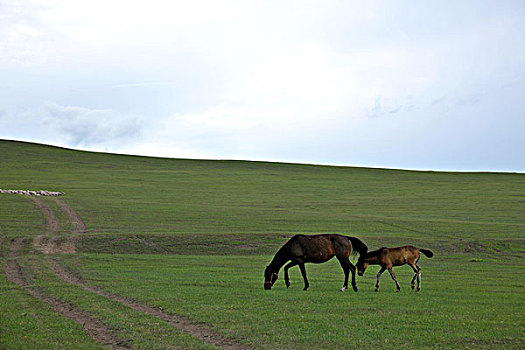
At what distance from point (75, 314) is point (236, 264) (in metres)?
13.8

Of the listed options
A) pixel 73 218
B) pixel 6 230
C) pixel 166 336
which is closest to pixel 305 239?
pixel 166 336

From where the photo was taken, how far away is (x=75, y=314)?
14.7m

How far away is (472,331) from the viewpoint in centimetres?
1287

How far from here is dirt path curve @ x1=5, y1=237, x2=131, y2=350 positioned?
39.8 feet

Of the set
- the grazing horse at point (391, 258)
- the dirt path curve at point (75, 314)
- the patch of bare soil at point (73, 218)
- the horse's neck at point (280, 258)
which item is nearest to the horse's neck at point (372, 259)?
the grazing horse at point (391, 258)

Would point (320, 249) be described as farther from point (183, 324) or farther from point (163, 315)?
point (183, 324)

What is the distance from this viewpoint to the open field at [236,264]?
1281 centimetres

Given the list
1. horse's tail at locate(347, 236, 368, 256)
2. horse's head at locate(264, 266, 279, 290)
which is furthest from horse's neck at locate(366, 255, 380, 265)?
horse's head at locate(264, 266, 279, 290)

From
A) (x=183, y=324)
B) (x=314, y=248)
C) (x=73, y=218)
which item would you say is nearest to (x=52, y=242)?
(x=73, y=218)

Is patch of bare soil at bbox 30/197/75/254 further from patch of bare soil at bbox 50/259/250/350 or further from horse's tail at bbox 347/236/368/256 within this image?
horse's tail at bbox 347/236/368/256

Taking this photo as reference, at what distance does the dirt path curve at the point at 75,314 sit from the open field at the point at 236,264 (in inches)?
2.6

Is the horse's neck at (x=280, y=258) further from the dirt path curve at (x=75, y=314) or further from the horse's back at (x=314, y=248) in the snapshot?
the dirt path curve at (x=75, y=314)

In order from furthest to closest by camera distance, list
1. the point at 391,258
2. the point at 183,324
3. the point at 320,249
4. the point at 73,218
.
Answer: the point at 73,218 → the point at 391,258 → the point at 320,249 → the point at 183,324

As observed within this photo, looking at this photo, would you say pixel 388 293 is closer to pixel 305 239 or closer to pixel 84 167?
pixel 305 239
